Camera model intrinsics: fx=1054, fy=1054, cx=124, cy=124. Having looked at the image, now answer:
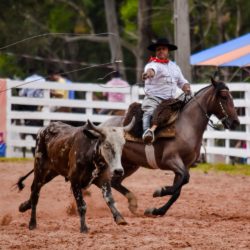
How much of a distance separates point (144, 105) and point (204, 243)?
395 cm

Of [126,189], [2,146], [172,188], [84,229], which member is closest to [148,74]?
[172,188]

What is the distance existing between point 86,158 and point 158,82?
7.94 ft

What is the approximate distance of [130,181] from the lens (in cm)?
1888

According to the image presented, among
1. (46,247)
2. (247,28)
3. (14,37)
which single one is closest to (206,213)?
(46,247)

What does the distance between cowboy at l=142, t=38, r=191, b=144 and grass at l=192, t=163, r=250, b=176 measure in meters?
6.15

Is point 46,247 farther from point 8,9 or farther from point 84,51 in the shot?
point 84,51

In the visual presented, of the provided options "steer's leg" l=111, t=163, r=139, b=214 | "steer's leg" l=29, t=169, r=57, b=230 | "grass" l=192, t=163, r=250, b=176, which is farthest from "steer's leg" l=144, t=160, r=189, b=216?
"grass" l=192, t=163, r=250, b=176

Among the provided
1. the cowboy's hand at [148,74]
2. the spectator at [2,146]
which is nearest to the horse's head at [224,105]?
the cowboy's hand at [148,74]

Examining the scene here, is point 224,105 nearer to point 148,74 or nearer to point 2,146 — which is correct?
point 148,74

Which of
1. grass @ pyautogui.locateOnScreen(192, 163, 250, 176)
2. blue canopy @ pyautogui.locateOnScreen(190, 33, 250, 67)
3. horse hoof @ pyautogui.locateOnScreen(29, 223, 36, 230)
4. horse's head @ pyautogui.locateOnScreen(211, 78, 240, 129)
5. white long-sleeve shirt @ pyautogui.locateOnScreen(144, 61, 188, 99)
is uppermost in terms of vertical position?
blue canopy @ pyautogui.locateOnScreen(190, 33, 250, 67)

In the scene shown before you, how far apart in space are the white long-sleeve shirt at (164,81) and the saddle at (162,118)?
0.14m

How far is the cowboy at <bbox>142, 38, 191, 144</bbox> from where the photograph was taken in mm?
14008

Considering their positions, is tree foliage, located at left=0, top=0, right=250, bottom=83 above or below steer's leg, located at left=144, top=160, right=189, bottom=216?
above

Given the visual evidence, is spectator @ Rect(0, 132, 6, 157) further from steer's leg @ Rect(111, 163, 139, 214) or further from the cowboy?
the cowboy
